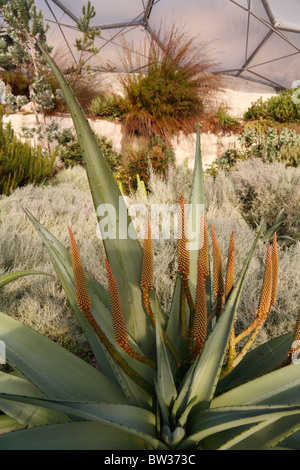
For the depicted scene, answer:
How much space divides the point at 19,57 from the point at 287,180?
5689 millimetres

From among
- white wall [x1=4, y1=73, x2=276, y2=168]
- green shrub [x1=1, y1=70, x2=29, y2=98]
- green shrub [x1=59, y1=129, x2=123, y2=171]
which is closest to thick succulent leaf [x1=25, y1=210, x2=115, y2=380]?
green shrub [x1=59, y1=129, x2=123, y2=171]

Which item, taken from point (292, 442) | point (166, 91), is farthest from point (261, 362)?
point (166, 91)

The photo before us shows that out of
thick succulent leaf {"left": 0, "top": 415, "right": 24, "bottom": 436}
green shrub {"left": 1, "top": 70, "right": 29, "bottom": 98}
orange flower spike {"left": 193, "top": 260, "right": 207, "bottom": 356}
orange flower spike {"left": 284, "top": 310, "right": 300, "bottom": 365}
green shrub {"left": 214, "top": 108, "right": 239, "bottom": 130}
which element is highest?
green shrub {"left": 1, "top": 70, "right": 29, "bottom": 98}

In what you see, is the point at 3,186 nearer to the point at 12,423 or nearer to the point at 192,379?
the point at 12,423

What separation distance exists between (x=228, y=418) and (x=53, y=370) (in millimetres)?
462

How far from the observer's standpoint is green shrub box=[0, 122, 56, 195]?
4090 millimetres

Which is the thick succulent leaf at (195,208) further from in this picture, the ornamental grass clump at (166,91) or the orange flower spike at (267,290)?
the ornamental grass clump at (166,91)

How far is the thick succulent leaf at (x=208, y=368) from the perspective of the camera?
2.42 feet

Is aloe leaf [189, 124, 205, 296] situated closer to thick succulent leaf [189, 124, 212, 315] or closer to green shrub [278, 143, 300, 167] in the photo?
thick succulent leaf [189, 124, 212, 315]

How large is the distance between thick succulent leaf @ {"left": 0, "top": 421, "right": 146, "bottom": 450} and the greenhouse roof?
12378mm

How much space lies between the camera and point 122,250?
0.97 metres

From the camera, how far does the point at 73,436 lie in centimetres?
73

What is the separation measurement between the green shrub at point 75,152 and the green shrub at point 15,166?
2.52m

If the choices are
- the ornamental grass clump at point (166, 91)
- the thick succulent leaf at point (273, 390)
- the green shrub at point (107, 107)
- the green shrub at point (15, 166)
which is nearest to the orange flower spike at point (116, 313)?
the thick succulent leaf at point (273, 390)
